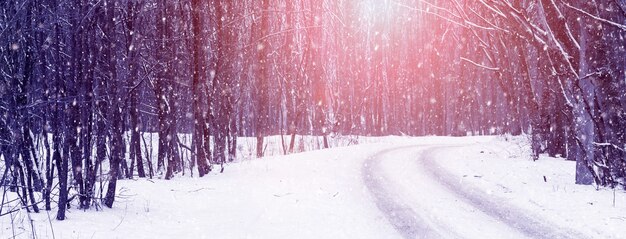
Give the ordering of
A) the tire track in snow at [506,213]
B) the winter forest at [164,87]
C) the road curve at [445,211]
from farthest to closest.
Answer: the winter forest at [164,87] < the road curve at [445,211] < the tire track in snow at [506,213]

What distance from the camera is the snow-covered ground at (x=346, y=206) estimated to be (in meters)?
7.20

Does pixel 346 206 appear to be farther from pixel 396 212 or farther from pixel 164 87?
pixel 164 87

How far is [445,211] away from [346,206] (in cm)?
190

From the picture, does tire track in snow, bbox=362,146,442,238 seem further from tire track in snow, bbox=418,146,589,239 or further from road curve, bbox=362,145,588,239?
tire track in snow, bbox=418,146,589,239

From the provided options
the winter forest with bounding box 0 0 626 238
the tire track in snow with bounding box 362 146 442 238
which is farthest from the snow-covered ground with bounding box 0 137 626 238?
the winter forest with bounding box 0 0 626 238

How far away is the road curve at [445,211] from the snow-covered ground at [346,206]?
0.02m


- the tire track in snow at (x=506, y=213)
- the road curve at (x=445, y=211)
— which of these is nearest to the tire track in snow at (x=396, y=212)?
the road curve at (x=445, y=211)

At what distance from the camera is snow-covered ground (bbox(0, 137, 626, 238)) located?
284 inches

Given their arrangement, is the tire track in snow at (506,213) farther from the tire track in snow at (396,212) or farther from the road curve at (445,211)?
the tire track in snow at (396,212)

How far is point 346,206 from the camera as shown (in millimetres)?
9336

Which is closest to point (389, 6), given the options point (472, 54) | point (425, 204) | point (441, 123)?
point (472, 54)

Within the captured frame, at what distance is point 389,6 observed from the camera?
45.0 m

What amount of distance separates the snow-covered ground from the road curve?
19mm

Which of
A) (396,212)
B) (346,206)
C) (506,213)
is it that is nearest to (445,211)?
(396,212)
